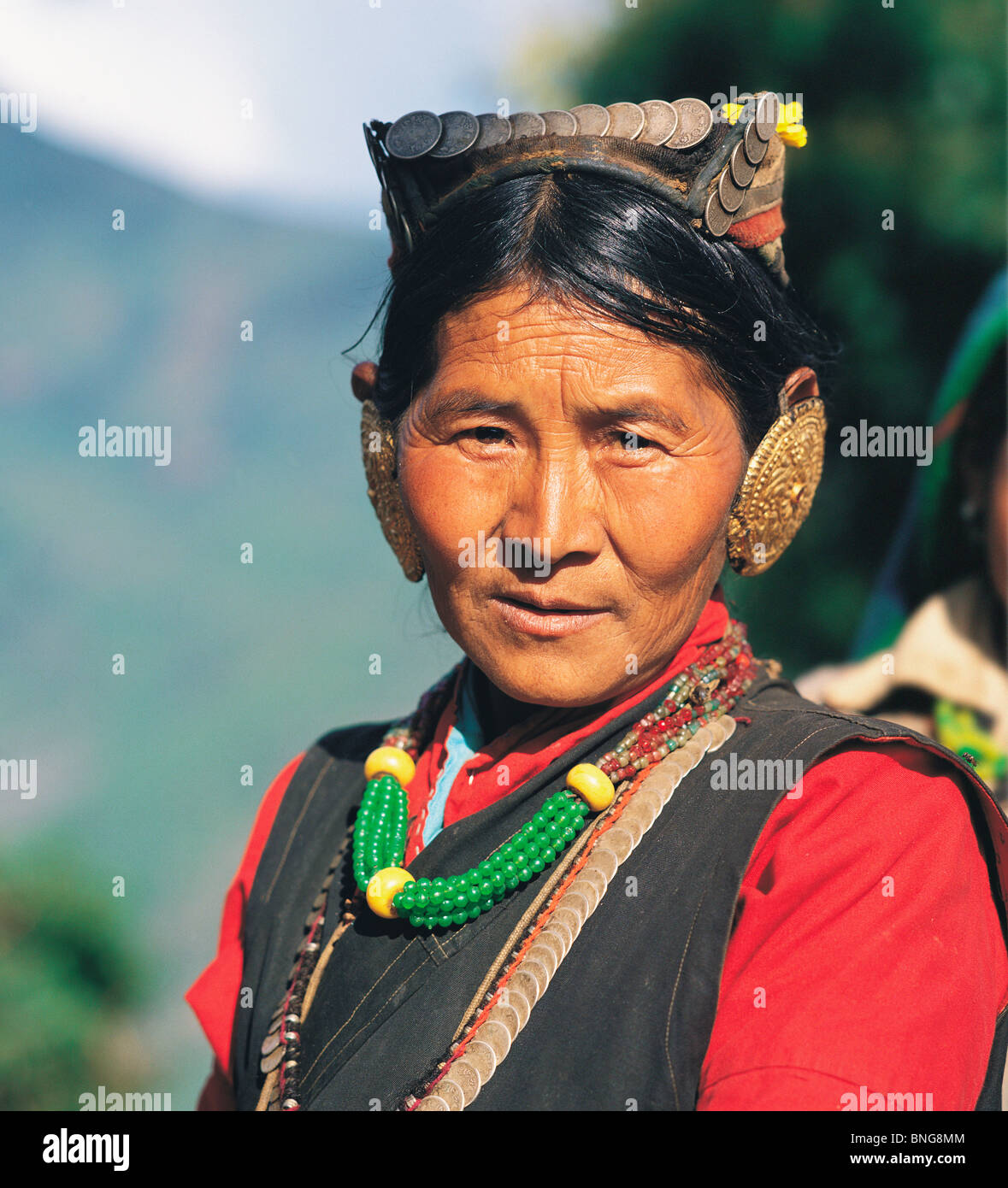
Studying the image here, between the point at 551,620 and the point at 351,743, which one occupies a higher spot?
the point at 551,620

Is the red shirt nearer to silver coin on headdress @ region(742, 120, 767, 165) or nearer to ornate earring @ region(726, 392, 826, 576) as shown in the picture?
ornate earring @ region(726, 392, 826, 576)

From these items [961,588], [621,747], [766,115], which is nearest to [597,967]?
[621,747]

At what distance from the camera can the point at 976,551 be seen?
382 cm

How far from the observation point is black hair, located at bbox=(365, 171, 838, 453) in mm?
1605

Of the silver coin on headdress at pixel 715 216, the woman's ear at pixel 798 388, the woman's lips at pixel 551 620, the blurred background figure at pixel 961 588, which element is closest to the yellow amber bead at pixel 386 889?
the woman's lips at pixel 551 620

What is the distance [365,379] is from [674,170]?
672 millimetres

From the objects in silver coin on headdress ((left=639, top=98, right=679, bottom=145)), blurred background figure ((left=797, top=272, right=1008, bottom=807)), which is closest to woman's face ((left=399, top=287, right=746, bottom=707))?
silver coin on headdress ((left=639, top=98, right=679, bottom=145))

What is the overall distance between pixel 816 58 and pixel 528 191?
3.28 meters

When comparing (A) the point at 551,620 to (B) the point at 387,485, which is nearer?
(A) the point at 551,620

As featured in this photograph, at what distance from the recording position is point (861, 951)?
136cm

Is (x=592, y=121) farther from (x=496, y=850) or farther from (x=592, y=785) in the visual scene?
(x=496, y=850)

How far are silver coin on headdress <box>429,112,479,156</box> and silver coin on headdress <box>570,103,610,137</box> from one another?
0.56ft

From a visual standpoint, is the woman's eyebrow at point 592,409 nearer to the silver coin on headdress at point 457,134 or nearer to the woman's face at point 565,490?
the woman's face at point 565,490

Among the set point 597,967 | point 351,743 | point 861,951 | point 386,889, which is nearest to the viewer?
point 861,951
